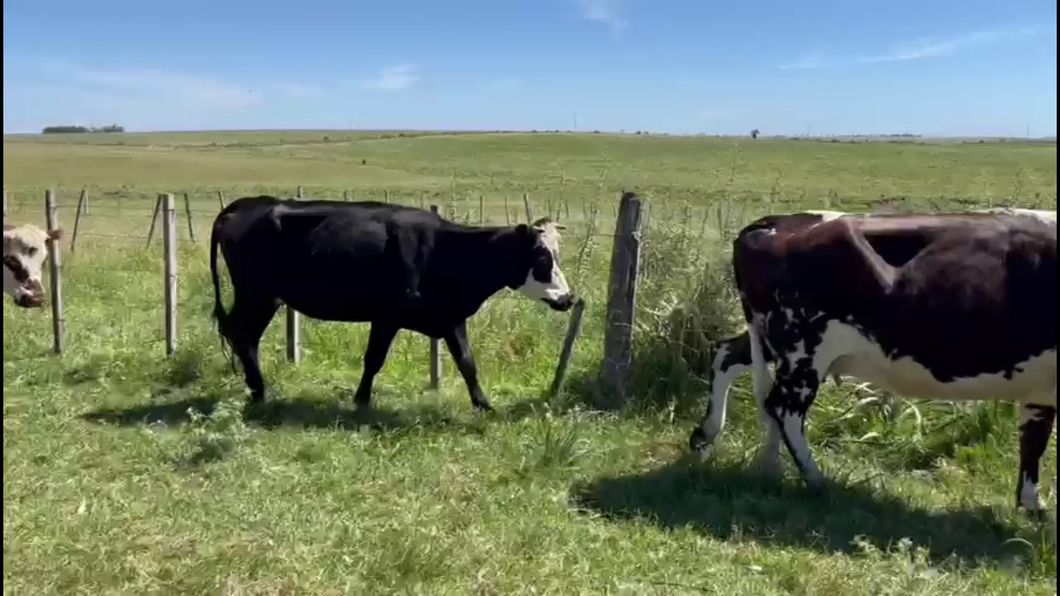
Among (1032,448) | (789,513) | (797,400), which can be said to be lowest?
(789,513)

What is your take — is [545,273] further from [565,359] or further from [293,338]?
[293,338]

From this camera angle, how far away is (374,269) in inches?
296

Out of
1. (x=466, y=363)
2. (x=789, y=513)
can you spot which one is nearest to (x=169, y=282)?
(x=466, y=363)

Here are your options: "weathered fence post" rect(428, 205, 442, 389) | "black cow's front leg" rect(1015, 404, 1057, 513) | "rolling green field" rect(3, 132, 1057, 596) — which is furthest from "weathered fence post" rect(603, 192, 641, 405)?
"black cow's front leg" rect(1015, 404, 1057, 513)

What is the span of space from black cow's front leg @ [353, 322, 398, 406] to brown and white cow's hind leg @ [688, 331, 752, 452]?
2.45m

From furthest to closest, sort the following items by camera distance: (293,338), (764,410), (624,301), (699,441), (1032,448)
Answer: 1. (293,338)
2. (624,301)
3. (699,441)
4. (764,410)
5. (1032,448)

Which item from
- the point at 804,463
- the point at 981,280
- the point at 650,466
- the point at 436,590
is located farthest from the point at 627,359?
the point at 436,590

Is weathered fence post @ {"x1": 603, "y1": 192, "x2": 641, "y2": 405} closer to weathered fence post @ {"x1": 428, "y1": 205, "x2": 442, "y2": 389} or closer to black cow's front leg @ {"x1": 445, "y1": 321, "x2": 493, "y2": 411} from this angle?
black cow's front leg @ {"x1": 445, "y1": 321, "x2": 493, "y2": 411}

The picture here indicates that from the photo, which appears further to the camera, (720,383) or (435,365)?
(435,365)

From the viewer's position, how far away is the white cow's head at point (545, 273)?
7.79m

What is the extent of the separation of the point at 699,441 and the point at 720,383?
16.6 inches

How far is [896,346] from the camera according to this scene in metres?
5.70

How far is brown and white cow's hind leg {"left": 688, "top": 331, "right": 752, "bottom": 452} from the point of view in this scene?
21.3ft

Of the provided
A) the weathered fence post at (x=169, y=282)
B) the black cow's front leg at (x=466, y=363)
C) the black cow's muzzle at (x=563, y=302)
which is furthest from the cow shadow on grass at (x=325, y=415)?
the weathered fence post at (x=169, y=282)
